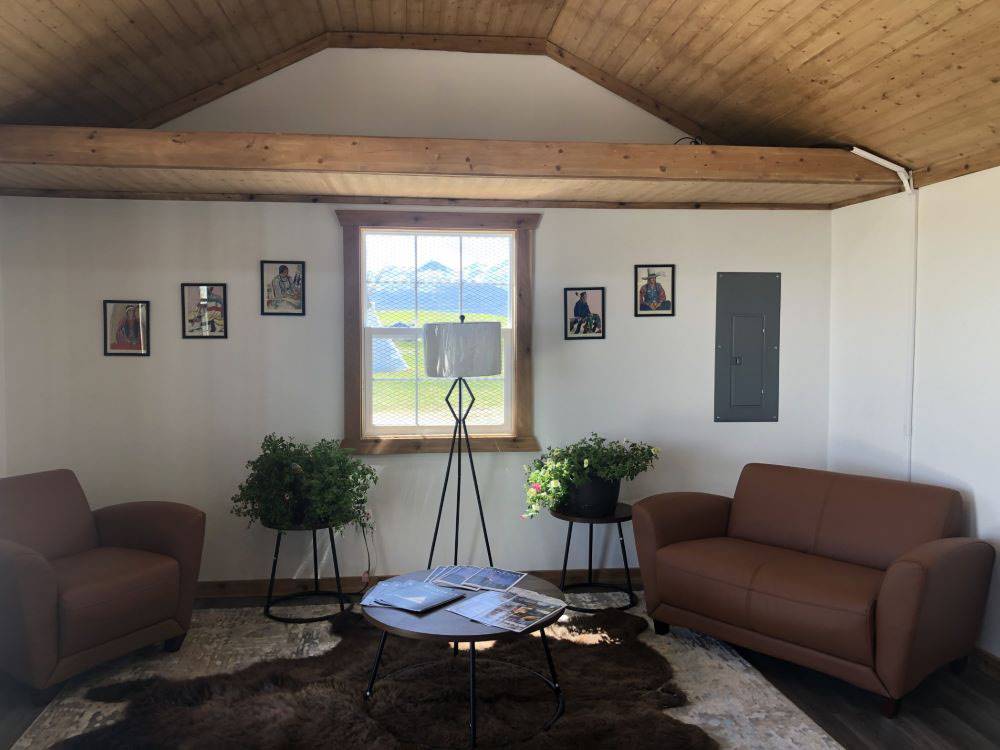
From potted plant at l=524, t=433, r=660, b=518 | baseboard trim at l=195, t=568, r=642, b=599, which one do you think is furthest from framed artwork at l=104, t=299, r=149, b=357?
potted plant at l=524, t=433, r=660, b=518

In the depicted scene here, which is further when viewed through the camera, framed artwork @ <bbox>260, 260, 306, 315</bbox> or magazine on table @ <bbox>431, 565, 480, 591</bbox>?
framed artwork @ <bbox>260, 260, 306, 315</bbox>

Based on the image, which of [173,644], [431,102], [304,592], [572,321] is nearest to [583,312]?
[572,321]

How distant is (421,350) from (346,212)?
94 centimetres

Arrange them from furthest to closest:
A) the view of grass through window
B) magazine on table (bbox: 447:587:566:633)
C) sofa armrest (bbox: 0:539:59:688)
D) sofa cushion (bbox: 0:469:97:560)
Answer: the view of grass through window
sofa cushion (bbox: 0:469:97:560)
sofa armrest (bbox: 0:539:59:688)
magazine on table (bbox: 447:587:566:633)

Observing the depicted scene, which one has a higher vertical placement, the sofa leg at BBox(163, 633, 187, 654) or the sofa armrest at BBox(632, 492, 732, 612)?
the sofa armrest at BBox(632, 492, 732, 612)

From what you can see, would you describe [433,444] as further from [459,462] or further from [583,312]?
[583,312]

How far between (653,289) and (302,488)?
2431 mm

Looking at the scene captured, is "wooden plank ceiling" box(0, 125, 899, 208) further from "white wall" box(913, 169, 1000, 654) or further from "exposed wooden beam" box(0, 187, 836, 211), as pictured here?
"white wall" box(913, 169, 1000, 654)

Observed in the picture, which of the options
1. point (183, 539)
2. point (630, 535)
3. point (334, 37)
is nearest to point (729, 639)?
point (630, 535)

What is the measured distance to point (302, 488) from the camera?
4.05 metres

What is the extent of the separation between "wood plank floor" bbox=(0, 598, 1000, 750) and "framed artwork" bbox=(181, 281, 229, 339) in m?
2.01

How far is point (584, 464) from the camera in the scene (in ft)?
14.0

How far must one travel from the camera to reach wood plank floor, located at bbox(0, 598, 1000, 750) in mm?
2955

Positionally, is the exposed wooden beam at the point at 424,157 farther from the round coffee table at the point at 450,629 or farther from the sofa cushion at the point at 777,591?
the round coffee table at the point at 450,629
